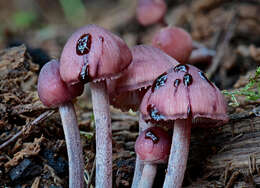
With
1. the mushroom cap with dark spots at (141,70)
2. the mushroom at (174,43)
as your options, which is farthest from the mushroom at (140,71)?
the mushroom at (174,43)

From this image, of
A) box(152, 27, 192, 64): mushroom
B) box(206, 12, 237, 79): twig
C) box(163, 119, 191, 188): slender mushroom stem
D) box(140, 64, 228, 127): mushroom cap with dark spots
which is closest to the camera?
box(140, 64, 228, 127): mushroom cap with dark spots

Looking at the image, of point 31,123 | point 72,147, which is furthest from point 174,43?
point 31,123

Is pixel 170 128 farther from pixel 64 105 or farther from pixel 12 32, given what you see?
pixel 12 32

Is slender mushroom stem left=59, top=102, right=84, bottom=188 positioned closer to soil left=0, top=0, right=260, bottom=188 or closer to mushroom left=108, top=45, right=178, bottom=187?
soil left=0, top=0, right=260, bottom=188

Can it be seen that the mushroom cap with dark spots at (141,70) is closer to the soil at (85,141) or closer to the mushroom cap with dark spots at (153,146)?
the mushroom cap with dark spots at (153,146)

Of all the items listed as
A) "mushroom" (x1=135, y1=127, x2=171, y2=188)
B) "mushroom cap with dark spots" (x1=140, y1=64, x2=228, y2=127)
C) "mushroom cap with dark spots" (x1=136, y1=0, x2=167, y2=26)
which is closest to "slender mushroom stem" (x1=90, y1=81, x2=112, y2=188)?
"mushroom" (x1=135, y1=127, x2=171, y2=188)

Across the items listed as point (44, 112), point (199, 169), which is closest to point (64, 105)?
point (44, 112)

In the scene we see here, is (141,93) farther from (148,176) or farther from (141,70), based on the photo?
(148,176)
